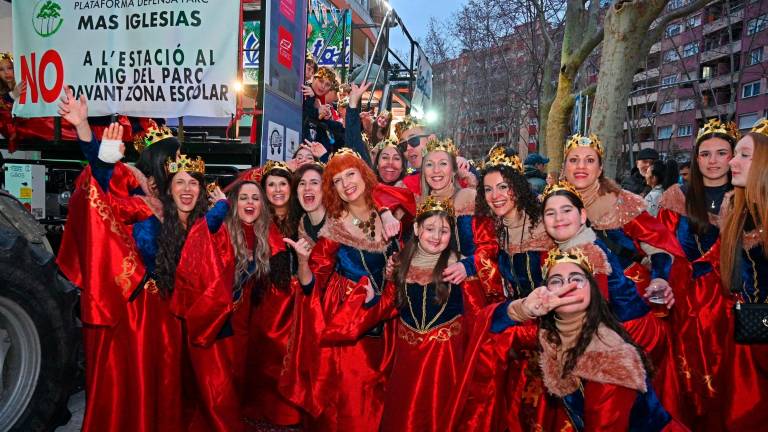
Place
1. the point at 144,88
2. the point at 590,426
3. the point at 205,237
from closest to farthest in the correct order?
the point at 590,426
the point at 205,237
the point at 144,88

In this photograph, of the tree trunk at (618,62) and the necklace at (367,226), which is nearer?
the necklace at (367,226)

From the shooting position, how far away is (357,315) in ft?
11.6

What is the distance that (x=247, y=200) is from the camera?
12.4 ft

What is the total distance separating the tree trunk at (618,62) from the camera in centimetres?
884

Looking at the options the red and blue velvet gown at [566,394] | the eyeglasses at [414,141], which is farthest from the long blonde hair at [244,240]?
the eyeglasses at [414,141]

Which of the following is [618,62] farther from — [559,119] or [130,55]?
[130,55]

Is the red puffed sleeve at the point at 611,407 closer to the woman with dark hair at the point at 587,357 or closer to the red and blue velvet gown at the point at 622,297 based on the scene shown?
the woman with dark hair at the point at 587,357

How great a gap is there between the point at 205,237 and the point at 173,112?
111 centimetres

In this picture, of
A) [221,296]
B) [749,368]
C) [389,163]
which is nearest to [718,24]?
[389,163]

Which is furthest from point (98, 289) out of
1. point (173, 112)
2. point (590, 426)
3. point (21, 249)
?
point (590, 426)

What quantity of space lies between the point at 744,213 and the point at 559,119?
11.0 metres

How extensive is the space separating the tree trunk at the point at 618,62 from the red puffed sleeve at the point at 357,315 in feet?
23.0

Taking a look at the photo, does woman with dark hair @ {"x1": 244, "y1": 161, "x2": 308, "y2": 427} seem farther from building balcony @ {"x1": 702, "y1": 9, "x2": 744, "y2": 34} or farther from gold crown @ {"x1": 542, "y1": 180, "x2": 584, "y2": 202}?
building balcony @ {"x1": 702, "y1": 9, "x2": 744, "y2": 34}

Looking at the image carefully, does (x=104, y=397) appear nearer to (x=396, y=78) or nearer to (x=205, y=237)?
(x=205, y=237)
